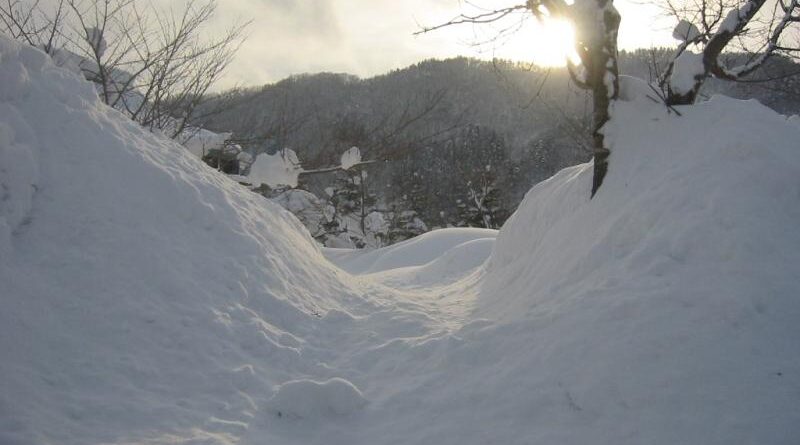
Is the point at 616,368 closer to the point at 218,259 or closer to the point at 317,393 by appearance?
the point at 317,393

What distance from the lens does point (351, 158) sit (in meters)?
6.69

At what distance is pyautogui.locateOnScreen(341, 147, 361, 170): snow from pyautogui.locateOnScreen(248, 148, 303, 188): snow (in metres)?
1.08

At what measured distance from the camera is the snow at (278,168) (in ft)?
24.4

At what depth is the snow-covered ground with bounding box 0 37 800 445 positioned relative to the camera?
2.23 metres

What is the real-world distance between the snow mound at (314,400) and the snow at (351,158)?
4.22 m

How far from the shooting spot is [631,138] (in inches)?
176

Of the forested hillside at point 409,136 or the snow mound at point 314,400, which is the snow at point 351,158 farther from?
the snow mound at point 314,400

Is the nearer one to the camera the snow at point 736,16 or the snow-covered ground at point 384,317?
the snow-covered ground at point 384,317

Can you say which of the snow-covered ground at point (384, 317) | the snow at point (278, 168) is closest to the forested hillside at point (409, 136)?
the snow at point (278, 168)

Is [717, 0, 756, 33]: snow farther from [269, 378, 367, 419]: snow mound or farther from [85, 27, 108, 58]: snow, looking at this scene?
[85, 27, 108, 58]: snow

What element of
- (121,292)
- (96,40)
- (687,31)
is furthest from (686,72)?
(96,40)

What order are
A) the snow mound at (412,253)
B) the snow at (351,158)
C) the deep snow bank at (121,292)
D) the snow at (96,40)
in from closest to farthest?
the deep snow bank at (121,292) < the snow at (351,158) < the snow at (96,40) < the snow mound at (412,253)

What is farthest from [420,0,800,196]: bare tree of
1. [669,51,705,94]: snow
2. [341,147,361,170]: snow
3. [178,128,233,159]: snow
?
[178,128,233,159]: snow

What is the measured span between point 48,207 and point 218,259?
132cm
